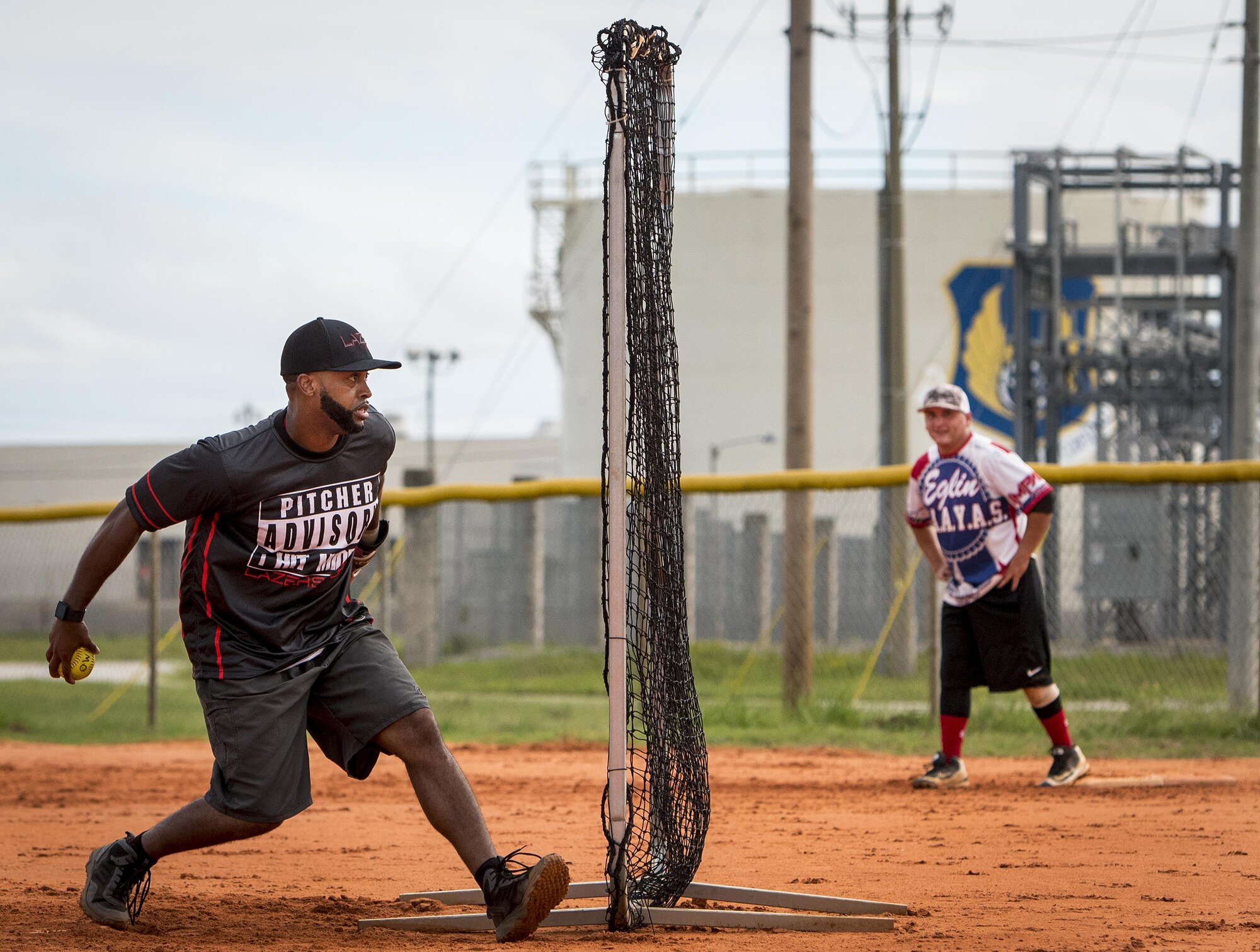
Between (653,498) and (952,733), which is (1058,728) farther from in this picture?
(653,498)

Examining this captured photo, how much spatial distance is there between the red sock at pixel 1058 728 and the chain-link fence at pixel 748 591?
8.63ft

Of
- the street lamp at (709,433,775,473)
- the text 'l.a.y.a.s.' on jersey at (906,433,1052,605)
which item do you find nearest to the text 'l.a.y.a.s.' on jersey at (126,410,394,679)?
the text 'l.a.y.a.s.' on jersey at (906,433,1052,605)

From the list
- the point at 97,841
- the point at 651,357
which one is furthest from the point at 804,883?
the point at 97,841

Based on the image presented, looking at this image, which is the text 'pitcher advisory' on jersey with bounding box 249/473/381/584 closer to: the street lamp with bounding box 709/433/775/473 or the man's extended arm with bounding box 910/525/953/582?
the man's extended arm with bounding box 910/525/953/582

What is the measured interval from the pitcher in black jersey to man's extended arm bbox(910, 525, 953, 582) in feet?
13.1

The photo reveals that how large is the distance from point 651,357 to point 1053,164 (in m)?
16.7

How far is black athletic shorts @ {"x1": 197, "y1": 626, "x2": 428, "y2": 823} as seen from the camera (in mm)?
4250

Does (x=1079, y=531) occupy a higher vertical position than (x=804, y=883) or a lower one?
higher

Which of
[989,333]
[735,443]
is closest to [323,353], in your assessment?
[735,443]

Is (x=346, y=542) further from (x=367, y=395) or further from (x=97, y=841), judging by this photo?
(x=97, y=841)

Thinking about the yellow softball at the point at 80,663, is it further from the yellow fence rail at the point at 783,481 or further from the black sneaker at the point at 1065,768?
the black sneaker at the point at 1065,768

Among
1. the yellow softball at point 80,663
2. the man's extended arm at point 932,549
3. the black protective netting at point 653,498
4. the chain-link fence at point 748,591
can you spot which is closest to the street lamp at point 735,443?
the chain-link fence at point 748,591

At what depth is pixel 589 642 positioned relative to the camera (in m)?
13.3

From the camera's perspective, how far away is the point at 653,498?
4.88 metres
